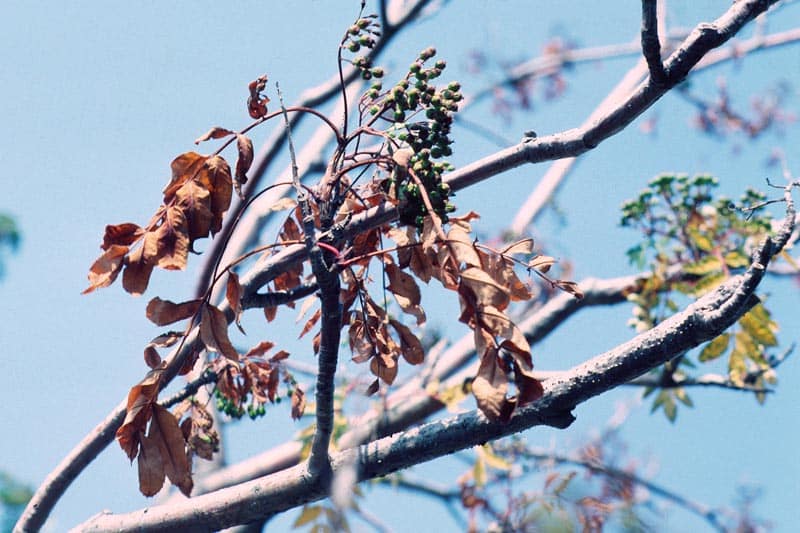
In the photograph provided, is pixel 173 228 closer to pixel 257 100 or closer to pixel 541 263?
pixel 257 100

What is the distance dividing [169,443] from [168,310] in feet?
1.11

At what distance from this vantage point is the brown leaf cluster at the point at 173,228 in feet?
7.49

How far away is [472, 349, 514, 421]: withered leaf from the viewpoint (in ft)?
6.45

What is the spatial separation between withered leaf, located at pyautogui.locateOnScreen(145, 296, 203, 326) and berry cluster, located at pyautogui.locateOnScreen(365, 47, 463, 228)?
60 cm

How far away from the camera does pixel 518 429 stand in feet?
7.77

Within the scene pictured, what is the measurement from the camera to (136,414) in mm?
2279

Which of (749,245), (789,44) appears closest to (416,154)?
(749,245)

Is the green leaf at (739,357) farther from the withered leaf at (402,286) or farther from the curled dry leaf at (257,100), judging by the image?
the curled dry leaf at (257,100)

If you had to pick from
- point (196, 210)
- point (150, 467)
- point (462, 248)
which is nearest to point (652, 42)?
point (462, 248)

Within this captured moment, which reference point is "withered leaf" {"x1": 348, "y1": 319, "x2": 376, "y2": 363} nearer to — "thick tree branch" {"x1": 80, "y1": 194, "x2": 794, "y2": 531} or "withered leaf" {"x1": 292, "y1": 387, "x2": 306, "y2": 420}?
"thick tree branch" {"x1": 80, "y1": 194, "x2": 794, "y2": 531}

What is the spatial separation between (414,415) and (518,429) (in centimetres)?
249

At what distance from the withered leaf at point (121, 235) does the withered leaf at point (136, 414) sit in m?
0.35

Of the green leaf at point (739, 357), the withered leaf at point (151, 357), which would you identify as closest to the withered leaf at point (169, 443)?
the withered leaf at point (151, 357)

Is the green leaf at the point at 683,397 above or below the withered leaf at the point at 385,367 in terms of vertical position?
above
